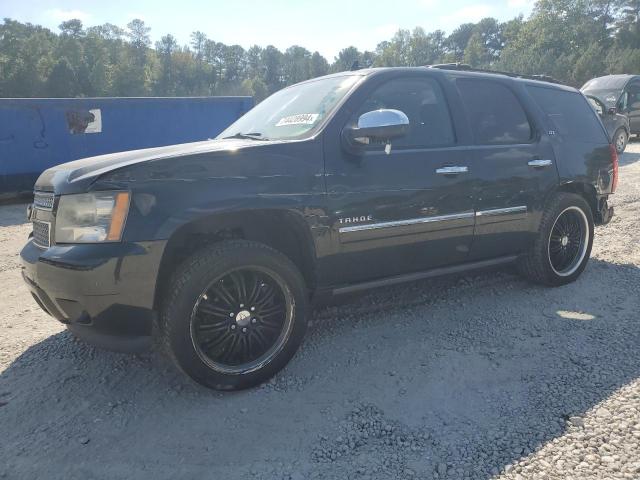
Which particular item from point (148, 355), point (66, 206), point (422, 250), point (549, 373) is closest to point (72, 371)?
point (148, 355)

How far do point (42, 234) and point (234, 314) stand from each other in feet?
3.84

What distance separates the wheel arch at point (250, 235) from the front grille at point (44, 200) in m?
0.69

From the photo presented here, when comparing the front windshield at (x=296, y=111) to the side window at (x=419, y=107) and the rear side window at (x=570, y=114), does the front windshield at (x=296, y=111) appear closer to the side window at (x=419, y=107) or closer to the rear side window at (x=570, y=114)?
the side window at (x=419, y=107)

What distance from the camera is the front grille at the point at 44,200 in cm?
266

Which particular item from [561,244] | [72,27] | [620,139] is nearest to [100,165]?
Answer: [561,244]

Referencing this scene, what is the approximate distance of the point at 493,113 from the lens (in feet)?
12.9

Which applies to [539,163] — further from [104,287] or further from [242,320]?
[104,287]

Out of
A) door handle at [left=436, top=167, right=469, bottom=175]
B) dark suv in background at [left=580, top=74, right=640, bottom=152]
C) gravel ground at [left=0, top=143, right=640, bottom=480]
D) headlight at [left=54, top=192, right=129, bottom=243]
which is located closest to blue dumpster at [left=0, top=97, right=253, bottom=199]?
gravel ground at [left=0, top=143, right=640, bottom=480]

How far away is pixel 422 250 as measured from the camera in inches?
136

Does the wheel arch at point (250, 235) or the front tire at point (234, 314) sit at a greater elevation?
the wheel arch at point (250, 235)

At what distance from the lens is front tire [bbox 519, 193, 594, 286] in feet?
13.7

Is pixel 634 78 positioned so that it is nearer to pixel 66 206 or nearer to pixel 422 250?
pixel 422 250

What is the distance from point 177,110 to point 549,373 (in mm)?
10731

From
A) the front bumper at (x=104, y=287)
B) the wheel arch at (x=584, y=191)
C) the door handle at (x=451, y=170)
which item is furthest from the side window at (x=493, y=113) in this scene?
the front bumper at (x=104, y=287)
